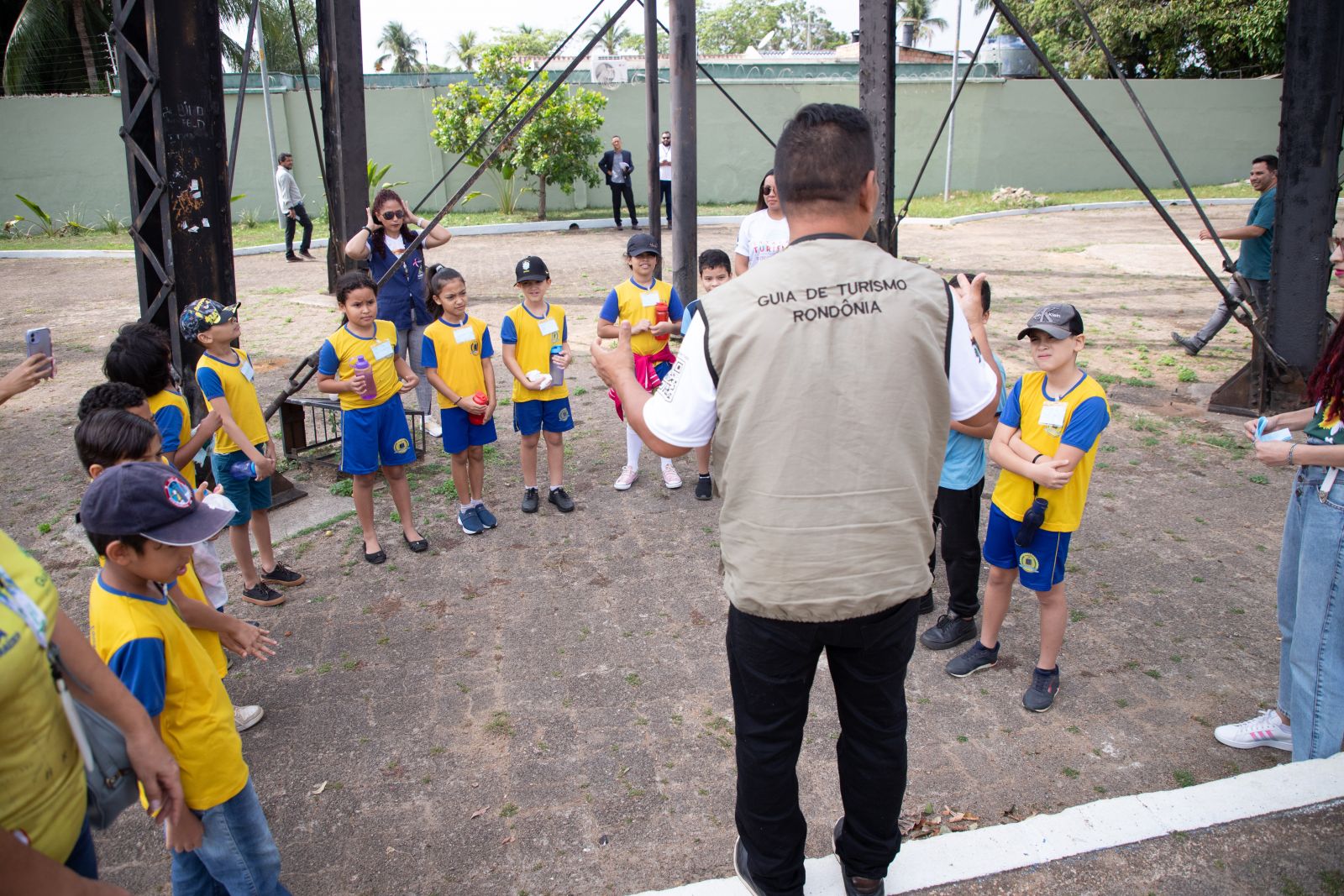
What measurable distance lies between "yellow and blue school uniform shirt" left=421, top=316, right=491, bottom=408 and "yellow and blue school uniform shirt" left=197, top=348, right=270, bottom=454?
3.65 feet

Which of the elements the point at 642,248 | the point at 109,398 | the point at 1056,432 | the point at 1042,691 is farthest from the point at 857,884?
the point at 642,248

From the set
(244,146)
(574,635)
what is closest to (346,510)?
(574,635)

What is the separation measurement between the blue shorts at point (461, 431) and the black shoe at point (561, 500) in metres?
0.57

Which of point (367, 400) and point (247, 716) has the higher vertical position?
point (367, 400)

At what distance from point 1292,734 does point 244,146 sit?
24.5 m

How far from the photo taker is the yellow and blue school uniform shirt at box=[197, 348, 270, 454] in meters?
4.62

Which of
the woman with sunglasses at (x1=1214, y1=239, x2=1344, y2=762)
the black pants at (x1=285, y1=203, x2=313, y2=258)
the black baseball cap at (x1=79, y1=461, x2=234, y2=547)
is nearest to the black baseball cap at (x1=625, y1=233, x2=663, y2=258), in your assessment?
→ the woman with sunglasses at (x1=1214, y1=239, x2=1344, y2=762)

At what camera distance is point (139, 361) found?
13.3 ft

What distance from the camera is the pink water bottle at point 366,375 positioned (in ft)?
17.4

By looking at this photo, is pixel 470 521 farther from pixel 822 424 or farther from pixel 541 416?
pixel 822 424

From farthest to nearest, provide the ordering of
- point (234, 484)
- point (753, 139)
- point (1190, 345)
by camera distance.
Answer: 1. point (753, 139)
2. point (1190, 345)
3. point (234, 484)

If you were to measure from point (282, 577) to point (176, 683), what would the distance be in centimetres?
288

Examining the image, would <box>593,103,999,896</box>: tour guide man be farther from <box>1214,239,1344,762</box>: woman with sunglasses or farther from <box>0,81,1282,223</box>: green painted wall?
<box>0,81,1282,223</box>: green painted wall

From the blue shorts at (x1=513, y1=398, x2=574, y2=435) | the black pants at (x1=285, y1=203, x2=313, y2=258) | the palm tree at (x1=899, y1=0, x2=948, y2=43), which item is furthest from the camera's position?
the palm tree at (x1=899, y1=0, x2=948, y2=43)
